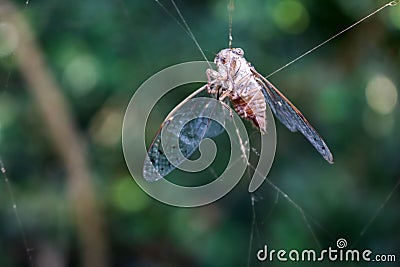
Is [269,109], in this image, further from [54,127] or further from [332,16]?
[54,127]

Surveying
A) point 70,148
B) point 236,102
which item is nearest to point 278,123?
point 70,148

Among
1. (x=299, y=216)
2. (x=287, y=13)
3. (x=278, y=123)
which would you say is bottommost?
(x=299, y=216)

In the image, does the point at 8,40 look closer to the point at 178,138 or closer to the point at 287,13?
the point at 287,13

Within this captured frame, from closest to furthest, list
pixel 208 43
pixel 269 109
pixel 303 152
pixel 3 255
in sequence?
pixel 269 109
pixel 208 43
pixel 303 152
pixel 3 255

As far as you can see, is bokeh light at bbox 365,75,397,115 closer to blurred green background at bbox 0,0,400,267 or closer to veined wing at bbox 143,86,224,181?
blurred green background at bbox 0,0,400,267

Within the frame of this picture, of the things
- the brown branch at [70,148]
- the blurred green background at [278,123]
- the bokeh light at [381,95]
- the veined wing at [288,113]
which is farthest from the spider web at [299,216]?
the veined wing at [288,113]

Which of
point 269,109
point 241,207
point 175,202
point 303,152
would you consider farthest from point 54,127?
point 269,109
